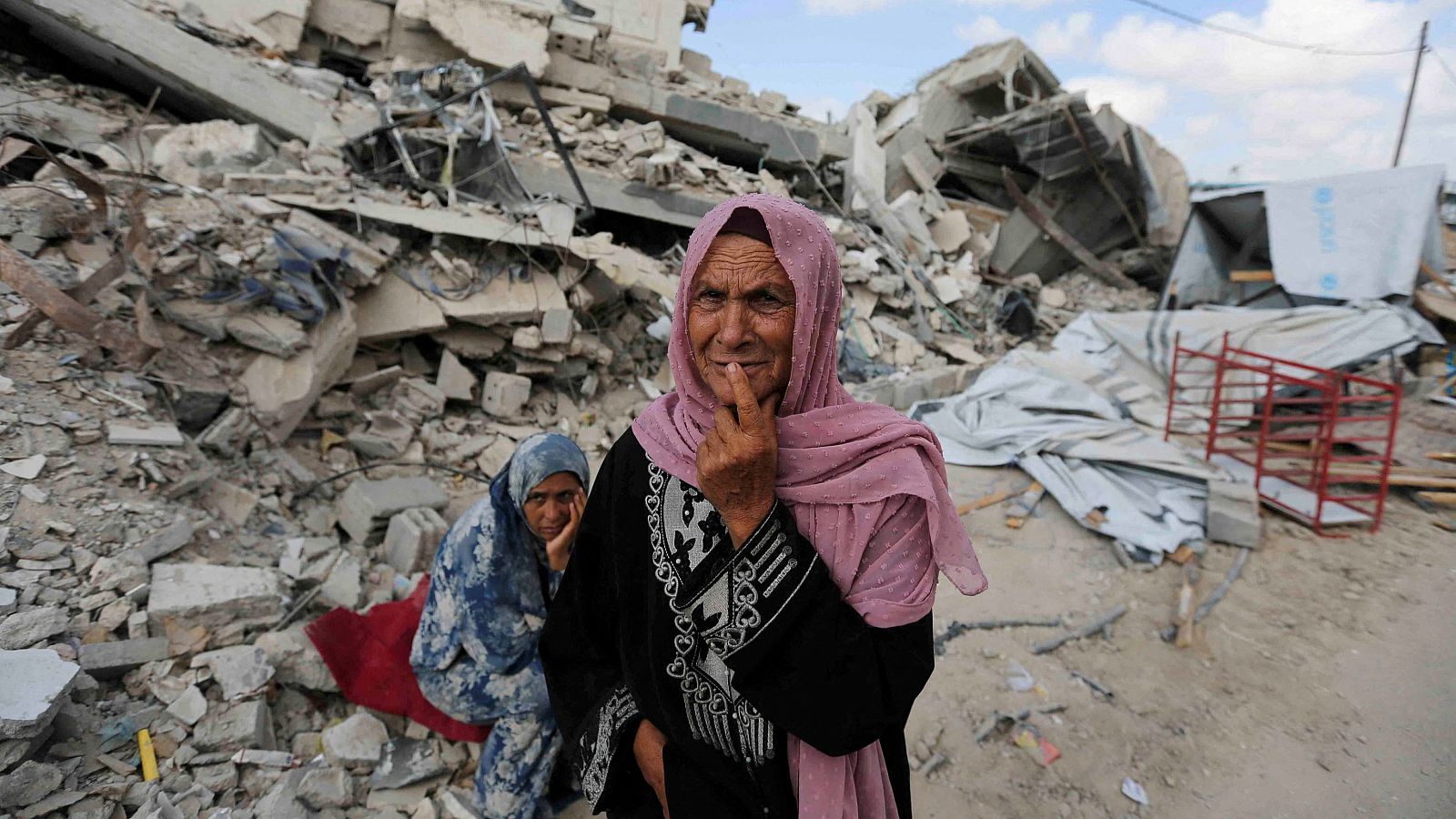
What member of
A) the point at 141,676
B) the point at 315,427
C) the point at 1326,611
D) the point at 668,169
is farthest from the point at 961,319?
the point at 141,676

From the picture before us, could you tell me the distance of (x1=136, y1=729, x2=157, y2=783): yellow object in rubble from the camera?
7.00 feet

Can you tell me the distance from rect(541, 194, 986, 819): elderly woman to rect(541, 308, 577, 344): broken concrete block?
16.6 feet

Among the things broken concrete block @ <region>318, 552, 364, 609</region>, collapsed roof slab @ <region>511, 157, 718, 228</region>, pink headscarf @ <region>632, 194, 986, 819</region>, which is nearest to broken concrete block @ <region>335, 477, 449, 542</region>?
broken concrete block @ <region>318, 552, 364, 609</region>

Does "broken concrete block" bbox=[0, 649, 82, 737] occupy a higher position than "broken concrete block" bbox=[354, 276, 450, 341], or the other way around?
"broken concrete block" bbox=[354, 276, 450, 341]

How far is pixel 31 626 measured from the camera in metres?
2.28

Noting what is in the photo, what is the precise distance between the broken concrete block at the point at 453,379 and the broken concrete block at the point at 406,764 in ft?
11.6

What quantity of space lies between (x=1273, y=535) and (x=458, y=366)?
6.44 meters

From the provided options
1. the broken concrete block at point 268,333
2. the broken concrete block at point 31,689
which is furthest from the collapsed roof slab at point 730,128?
the broken concrete block at point 31,689

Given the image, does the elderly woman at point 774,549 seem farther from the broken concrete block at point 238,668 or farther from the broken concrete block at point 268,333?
the broken concrete block at point 268,333

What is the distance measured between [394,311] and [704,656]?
526 centimetres

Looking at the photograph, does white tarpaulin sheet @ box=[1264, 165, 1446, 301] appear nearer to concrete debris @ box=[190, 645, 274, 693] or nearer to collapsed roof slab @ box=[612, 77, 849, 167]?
collapsed roof slab @ box=[612, 77, 849, 167]

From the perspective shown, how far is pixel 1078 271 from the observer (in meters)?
14.6

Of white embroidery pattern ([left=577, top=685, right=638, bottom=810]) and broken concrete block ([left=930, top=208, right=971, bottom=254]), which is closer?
white embroidery pattern ([left=577, top=685, right=638, bottom=810])

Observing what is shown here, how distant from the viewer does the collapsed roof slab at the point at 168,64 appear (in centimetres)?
636
